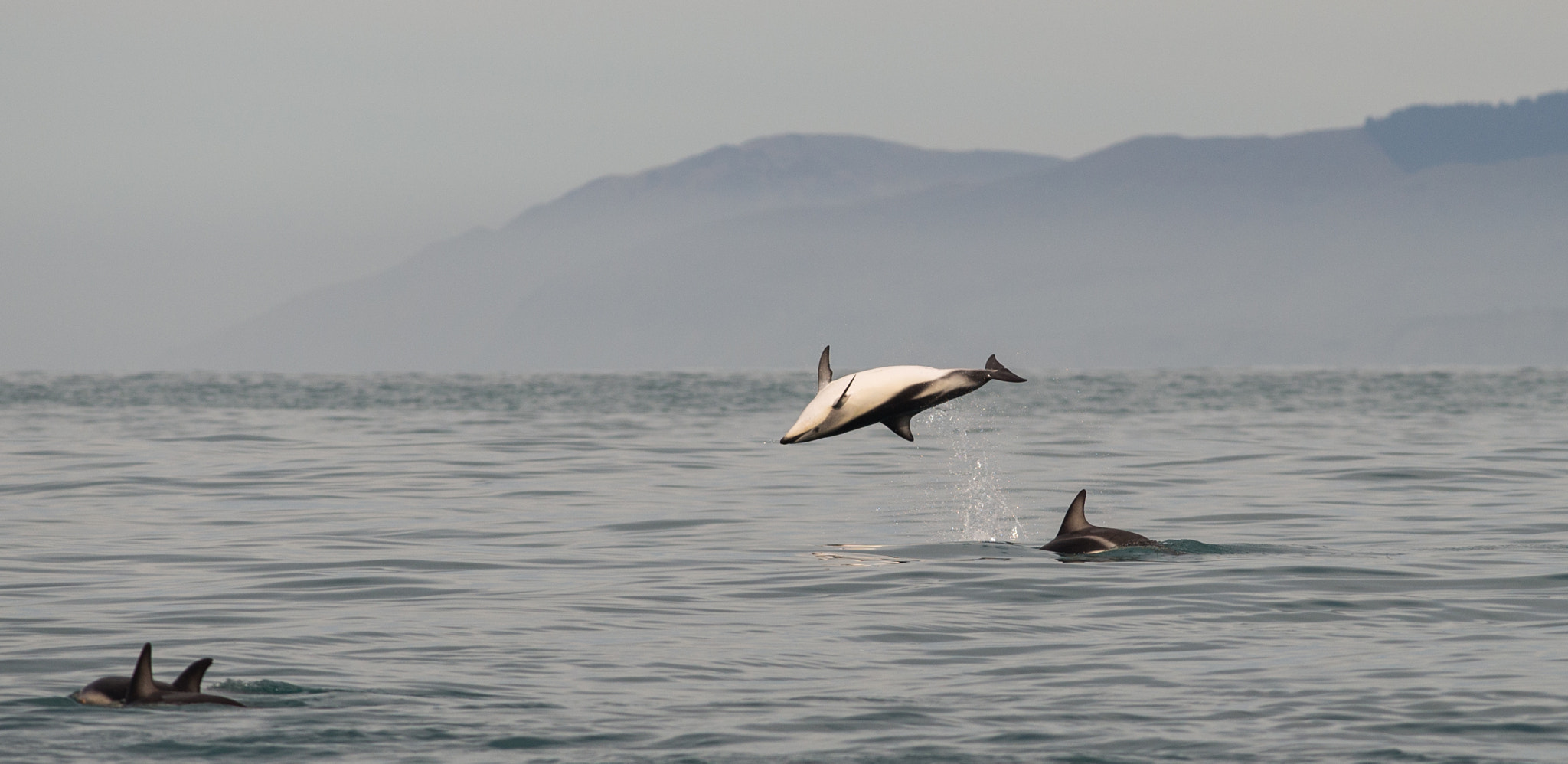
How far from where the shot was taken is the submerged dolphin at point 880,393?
15594 millimetres

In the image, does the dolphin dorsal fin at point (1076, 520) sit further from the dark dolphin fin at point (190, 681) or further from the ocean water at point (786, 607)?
the dark dolphin fin at point (190, 681)

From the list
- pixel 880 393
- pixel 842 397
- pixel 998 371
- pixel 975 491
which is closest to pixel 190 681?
pixel 842 397

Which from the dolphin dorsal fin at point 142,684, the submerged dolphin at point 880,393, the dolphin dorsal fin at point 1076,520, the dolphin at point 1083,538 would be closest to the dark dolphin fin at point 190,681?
the dolphin dorsal fin at point 142,684

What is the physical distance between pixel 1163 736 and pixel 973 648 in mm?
3334

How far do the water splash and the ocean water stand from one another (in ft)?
0.56

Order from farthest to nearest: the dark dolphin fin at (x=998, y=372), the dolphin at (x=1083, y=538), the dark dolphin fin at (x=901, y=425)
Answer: the dolphin at (x=1083, y=538) < the dark dolphin fin at (x=901, y=425) < the dark dolphin fin at (x=998, y=372)

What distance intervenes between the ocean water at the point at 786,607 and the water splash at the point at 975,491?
0.17 metres

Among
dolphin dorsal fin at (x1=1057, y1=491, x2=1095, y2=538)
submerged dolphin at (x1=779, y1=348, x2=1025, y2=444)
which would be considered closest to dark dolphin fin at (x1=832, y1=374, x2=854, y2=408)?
submerged dolphin at (x1=779, y1=348, x2=1025, y2=444)

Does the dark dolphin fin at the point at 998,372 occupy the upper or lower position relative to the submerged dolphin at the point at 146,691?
upper

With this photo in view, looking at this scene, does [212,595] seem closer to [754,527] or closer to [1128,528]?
[754,527]

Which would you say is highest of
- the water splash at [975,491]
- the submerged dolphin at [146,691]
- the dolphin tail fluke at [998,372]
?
the dolphin tail fluke at [998,372]

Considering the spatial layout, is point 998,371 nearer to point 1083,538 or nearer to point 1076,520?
point 1083,538

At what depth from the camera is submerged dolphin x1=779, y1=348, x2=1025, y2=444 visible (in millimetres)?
15594

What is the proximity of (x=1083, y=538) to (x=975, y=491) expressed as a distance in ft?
33.8
